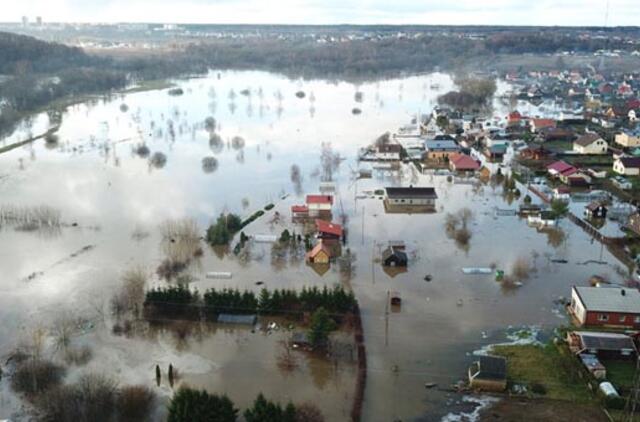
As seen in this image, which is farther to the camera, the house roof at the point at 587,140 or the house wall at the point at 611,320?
the house roof at the point at 587,140

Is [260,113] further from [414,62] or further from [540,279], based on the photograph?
[414,62]

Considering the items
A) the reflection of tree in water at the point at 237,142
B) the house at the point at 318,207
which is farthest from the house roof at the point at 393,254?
the reflection of tree in water at the point at 237,142

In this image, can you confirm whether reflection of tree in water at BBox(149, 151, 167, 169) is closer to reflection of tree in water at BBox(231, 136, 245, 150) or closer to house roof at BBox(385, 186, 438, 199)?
reflection of tree in water at BBox(231, 136, 245, 150)

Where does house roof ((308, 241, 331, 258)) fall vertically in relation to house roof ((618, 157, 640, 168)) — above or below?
below

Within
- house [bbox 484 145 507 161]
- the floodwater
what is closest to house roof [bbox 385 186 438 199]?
the floodwater

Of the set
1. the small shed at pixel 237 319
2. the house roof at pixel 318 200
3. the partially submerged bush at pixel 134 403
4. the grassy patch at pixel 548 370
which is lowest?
the partially submerged bush at pixel 134 403

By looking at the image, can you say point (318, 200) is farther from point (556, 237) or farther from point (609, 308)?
point (609, 308)

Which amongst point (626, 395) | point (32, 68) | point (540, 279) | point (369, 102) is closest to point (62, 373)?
point (626, 395)

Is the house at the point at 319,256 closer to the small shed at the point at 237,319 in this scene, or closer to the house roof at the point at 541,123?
the small shed at the point at 237,319
